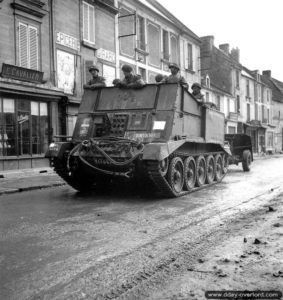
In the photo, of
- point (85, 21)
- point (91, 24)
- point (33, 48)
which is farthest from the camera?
point (91, 24)

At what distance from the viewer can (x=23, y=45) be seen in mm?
15688

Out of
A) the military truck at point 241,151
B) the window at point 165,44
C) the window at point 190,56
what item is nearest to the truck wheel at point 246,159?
the military truck at point 241,151

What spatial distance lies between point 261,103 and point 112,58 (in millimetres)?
31498

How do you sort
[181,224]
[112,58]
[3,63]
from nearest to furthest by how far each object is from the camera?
[181,224], [3,63], [112,58]

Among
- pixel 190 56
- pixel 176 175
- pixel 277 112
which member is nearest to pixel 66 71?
pixel 176 175

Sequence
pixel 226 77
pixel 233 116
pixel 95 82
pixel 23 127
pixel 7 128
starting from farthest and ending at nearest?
pixel 226 77 → pixel 233 116 → pixel 23 127 → pixel 7 128 → pixel 95 82

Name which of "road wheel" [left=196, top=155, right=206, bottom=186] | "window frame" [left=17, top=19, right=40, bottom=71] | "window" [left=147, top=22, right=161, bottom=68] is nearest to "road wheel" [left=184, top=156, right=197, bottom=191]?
"road wheel" [left=196, top=155, right=206, bottom=186]

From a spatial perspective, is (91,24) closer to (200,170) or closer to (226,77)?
(200,170)

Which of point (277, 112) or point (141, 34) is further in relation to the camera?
point (277, 112)

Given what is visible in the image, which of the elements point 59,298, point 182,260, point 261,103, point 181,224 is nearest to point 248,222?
point 181,224

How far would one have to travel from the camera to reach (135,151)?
827cm

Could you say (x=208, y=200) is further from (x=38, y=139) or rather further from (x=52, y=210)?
(x=38, y=139)

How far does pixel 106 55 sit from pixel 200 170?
12.0 meters

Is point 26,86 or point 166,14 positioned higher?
point 166,14
